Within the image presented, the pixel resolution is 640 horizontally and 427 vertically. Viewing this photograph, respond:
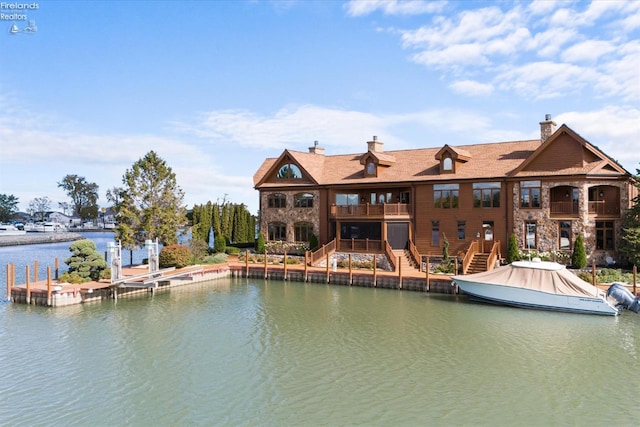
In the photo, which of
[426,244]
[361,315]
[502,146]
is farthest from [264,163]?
[361,315]

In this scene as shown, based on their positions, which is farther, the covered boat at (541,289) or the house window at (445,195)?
the house window at (445,195)

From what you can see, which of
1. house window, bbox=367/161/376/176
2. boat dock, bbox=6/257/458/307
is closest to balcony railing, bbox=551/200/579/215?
boat dock, bbox=6/257/458/307

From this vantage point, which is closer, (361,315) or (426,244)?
(361,315)

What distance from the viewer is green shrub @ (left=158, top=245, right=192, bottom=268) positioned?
3341 centimetres

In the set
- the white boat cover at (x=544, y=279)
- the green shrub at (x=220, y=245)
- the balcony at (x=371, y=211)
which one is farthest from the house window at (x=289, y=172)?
the white boat cover at (x=544, y=279)

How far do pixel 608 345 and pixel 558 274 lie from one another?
6.02 m

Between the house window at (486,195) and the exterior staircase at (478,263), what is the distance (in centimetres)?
367

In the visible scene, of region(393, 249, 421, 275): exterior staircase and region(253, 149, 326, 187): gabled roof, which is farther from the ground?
region(253, 149, 326, 187): gabled roof

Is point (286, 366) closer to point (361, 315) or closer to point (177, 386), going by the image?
point (177, 386)

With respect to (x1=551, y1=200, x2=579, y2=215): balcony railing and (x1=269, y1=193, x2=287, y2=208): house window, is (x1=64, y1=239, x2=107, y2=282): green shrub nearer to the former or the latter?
(x1=269, y1=193, x2=287, y2=208): house window

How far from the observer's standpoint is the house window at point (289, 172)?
40344 millimetres

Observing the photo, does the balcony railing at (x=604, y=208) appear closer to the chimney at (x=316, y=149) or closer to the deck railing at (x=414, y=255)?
the deck railing at (x=414, y=255)

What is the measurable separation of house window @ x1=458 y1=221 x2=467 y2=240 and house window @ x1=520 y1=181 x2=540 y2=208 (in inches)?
155

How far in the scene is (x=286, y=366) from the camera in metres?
15.5
